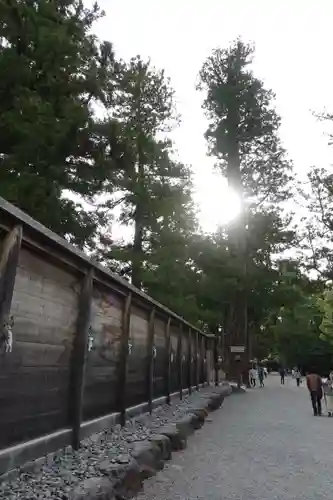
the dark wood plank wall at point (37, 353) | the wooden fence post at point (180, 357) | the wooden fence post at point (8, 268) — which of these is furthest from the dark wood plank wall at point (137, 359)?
the wooden fence post at point (180, 357)

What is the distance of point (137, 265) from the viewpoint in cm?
2388

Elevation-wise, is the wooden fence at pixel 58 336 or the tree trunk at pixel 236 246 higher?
the tree trunk at pixel 236 246

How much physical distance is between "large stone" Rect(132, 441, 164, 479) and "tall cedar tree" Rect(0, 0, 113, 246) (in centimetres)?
604

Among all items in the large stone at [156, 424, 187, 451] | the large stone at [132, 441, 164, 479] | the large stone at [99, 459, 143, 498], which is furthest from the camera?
the large stone at [156, 424, 187, 451]

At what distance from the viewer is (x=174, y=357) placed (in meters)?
14.9

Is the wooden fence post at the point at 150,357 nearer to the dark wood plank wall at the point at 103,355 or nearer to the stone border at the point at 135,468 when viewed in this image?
the stone border at the point at 135,468

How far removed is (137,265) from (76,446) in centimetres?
1812

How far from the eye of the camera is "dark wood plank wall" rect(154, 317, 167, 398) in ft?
38.7

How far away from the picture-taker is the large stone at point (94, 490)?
12.9 feet

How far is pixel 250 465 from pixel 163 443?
1435mm

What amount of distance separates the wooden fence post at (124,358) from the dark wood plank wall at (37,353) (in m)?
2.31

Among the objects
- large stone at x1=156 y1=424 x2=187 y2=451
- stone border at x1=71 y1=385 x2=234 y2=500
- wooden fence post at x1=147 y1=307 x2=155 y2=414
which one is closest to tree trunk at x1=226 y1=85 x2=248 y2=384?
wooden fence post at x1=147 y1=307 x2=155 y2=414

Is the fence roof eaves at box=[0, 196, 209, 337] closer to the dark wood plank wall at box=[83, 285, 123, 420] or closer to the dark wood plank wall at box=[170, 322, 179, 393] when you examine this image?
the dark wood plank wall at box=[83, 285, 123, 420]

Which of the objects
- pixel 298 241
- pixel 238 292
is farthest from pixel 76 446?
pixel 298 241
